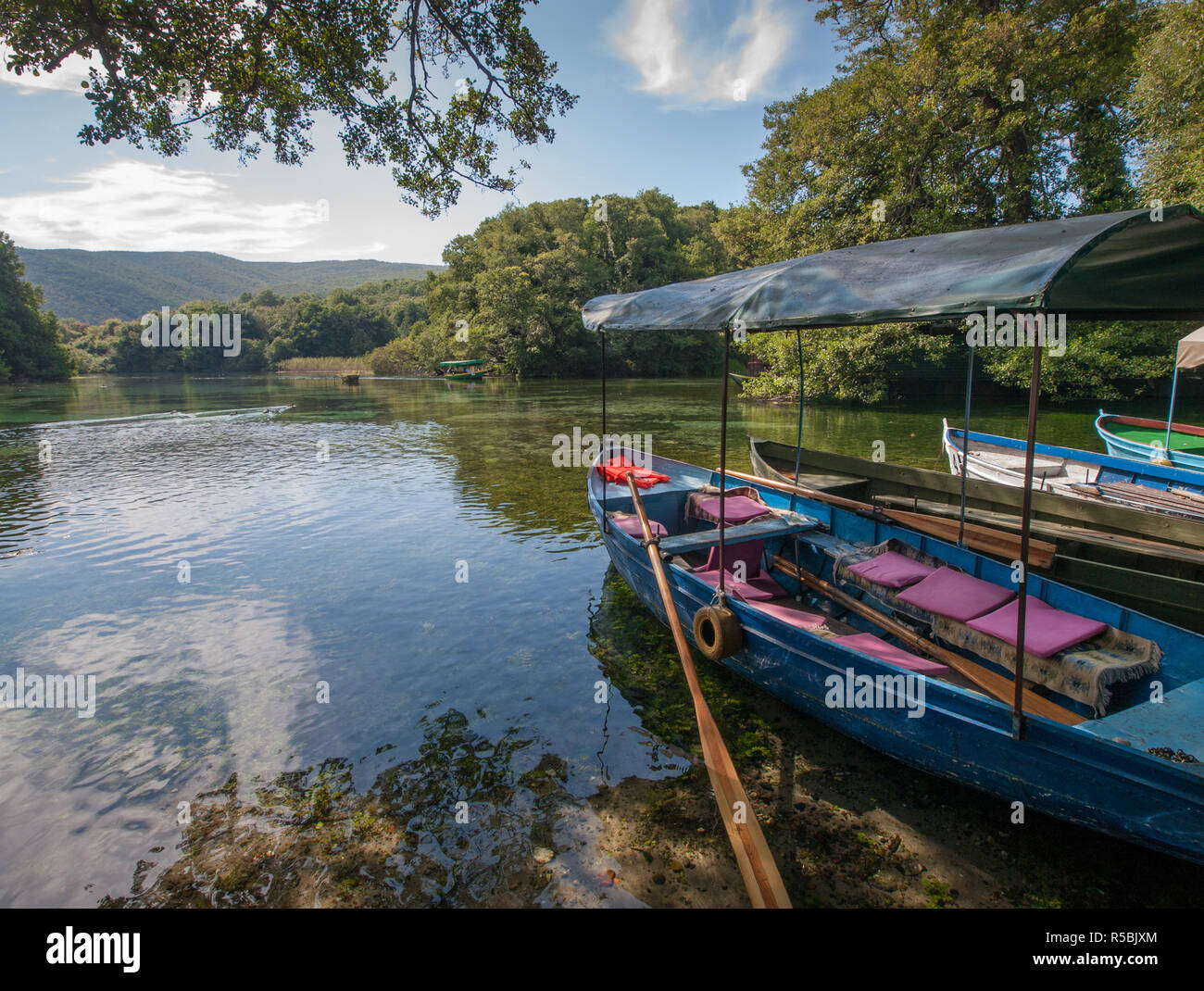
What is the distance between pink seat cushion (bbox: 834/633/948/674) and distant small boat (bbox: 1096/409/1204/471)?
881 centimetres

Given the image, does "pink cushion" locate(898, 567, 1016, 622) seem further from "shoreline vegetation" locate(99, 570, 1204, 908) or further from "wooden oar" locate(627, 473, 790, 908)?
"wooden oar" locate(627, 473, 790, 908)

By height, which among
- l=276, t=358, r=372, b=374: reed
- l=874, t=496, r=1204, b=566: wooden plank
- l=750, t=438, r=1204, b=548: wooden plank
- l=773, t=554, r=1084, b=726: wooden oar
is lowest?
l=773, t=554, r=1084, b=726: wooden oar

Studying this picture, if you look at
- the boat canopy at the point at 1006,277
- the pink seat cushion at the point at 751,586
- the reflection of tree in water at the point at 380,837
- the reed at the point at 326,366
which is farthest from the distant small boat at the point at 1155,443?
the reed at the point at 326,366

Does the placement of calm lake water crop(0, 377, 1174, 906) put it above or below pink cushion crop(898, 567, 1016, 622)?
below

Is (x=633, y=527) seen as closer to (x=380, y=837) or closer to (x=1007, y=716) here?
(x=380, y=837)

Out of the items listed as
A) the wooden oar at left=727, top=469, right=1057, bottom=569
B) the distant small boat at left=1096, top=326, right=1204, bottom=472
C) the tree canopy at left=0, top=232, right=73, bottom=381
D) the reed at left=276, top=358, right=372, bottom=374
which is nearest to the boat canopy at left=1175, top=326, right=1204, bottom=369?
the distant small boat at left=1096, top=326, right=1204, bottom=472

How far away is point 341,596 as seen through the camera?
8.58m

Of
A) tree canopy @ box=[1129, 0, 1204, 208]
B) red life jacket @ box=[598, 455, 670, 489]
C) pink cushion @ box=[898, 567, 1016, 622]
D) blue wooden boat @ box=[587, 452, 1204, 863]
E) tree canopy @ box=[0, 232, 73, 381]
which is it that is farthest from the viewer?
tree canopy @ box=[0, 232, 73, 381]

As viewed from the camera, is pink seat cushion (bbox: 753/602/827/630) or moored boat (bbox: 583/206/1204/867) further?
pink seat cushion (bbox: 753/602/827/630)

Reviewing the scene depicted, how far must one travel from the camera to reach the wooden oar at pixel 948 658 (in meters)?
4.21

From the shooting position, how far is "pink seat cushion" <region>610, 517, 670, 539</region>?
24.8ft
